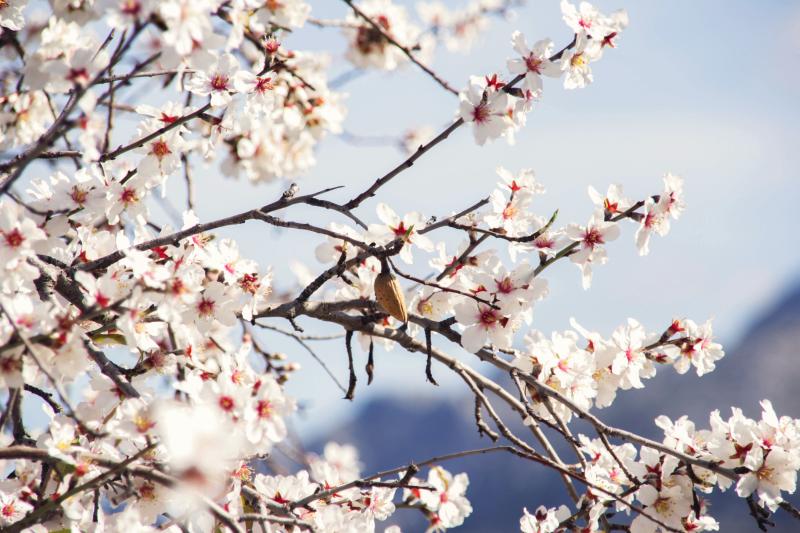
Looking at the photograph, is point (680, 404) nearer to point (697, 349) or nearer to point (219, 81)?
point (697, 349)

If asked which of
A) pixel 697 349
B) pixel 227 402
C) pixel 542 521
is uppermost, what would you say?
pixel 227 402

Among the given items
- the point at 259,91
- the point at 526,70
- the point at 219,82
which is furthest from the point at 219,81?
the point at 526,70

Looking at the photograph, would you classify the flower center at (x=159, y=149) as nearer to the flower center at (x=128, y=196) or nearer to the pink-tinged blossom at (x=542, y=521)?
the flower center at (x=128, y=196)

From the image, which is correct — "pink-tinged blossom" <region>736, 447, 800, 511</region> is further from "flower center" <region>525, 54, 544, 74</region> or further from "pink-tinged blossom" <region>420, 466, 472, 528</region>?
"flower center" <region>525, 54, 544, 74</region>

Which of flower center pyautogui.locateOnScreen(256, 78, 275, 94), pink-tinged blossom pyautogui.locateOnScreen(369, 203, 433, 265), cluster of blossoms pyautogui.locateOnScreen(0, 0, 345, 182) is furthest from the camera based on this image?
flower center pyautogui.locateOnScreen(256, 78, 275, 94)

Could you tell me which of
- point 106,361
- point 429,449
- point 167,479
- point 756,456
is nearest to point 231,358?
point 106,361

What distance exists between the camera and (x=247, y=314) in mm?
1820

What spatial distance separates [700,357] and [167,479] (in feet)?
5.14

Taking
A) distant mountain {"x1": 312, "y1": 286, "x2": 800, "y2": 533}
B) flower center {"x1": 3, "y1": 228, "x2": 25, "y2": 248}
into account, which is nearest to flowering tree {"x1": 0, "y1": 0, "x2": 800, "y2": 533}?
flower center {"x1": 3, "y1": 228, "x2": 25, "y2": 248}

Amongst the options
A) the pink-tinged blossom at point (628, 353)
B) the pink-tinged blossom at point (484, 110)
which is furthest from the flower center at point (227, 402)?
the pink-tinged blossom at point (628, 353)

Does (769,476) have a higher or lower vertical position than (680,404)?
lower

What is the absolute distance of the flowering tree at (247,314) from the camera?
4.63 feet

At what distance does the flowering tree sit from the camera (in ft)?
4.63

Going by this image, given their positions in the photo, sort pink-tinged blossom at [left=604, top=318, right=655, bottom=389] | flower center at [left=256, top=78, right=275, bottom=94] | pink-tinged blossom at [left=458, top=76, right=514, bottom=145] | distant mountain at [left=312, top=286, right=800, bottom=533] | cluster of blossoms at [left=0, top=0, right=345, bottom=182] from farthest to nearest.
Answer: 1. distant mountain at [left=312, top=286, right=800, bottom=533]
2. pink-tinged blossom at [left=604, top=318, right=655, bottom=389]
3. flower center at [left=256, top=78, right=275, bottom=94]
4. pink-tinged blossom at [left=458, top=76, right=514, bottom=145]
5. cluster of blossoms at [left=0, top=0, right=345, bottom=182]
